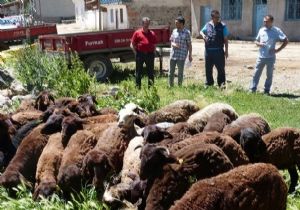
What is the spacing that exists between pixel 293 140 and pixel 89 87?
6.16 meters

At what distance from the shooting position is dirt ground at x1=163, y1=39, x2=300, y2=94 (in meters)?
15.3

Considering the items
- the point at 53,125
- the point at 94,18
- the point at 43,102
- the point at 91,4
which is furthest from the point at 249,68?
the point at 94,18

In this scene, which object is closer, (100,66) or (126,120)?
(126,120)

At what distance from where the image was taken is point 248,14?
3111 centimetres

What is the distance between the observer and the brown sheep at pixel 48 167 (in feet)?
18.5

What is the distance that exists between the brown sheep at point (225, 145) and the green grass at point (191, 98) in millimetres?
701

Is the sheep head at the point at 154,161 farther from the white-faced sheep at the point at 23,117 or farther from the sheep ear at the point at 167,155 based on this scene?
the white-faced sheep at the point at 23,117

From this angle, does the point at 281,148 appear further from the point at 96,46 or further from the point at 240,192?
the point at 96,46

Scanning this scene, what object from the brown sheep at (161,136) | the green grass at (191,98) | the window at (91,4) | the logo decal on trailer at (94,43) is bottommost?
the green grass at (191,98)

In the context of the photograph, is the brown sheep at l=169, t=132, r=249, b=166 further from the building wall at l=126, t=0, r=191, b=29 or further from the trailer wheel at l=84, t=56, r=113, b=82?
the building wall at l=126, t=0, r=191, b=29

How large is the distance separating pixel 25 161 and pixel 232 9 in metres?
27.5

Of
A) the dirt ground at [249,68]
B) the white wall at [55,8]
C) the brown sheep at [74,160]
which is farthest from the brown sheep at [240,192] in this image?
the white wall at [55,8]

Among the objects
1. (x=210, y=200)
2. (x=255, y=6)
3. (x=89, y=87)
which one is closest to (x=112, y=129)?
(x=210, y=200)

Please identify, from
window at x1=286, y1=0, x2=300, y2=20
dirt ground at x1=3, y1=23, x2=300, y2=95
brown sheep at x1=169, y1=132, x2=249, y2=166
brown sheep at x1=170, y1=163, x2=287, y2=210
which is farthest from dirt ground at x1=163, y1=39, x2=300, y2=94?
brown sheep at x1=170, y1=163, x2=287, y2=210
